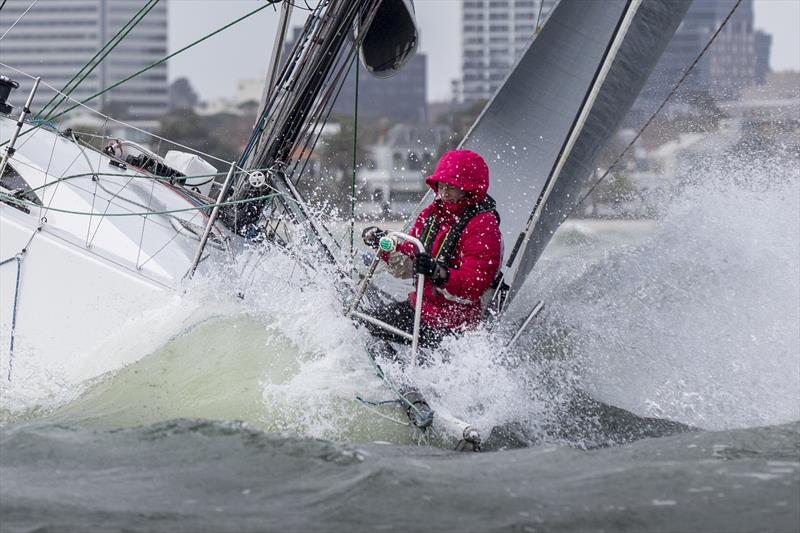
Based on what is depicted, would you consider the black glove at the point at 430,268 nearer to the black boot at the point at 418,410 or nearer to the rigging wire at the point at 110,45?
the black boot at the point at 418,410

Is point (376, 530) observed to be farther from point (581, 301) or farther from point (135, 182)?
Result: point (135, 182)

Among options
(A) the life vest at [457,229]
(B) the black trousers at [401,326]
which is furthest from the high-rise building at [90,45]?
(A) the life vest at [457,229]

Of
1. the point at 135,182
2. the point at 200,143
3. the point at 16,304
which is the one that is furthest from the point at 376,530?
the point at 200,143

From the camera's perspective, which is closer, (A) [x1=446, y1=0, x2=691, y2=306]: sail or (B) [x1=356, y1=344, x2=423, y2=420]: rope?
(B) [x1=356, y1=344, x2=423, y2=420]: rope

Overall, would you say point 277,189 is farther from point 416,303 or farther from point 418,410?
point 418,410

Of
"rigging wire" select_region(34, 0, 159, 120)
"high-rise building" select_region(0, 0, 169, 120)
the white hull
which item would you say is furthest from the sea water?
"high-rise building" select_region(0, 0, 169, 120)

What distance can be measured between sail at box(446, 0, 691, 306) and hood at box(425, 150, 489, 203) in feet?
2.15

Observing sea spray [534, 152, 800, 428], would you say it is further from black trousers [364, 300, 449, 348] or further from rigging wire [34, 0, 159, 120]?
rigging wire [34, 0, 159, 120]

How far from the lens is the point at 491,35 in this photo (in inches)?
2464

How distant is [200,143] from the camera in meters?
29.7

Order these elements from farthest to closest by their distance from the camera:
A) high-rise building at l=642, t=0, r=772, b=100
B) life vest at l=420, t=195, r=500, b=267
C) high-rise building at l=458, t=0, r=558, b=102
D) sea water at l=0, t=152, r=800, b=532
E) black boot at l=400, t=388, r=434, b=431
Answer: high-rise building at l=458, t=0, r=558, b=102 → high-rise building at l=642, t=0, r=772, b=100 → life vest at l=420, t=195, r=500, b=267 → black boot at l=400, t=388, r=434, b=431 → sea water at l=0, t=152, r=800, b=532

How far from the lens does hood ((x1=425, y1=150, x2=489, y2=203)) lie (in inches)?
161

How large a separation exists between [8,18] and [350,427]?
6424cm

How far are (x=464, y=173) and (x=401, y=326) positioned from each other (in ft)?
1.84
